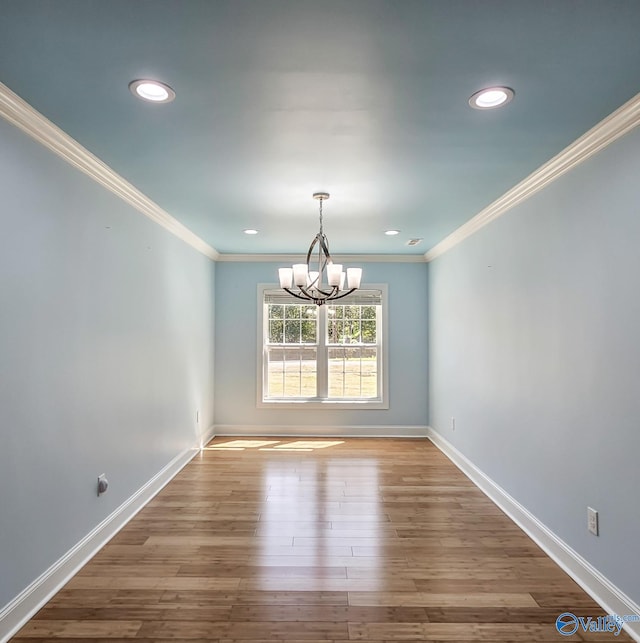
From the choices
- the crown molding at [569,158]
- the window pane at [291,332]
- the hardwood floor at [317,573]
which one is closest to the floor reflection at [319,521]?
the hardwood floor at [317,573]

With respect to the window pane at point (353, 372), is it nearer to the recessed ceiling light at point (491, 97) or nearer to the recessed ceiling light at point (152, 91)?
the recessed ceiling light at point (491, 97)

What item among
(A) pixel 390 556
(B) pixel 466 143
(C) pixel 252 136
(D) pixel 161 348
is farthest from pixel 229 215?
Answer: (A) pixel 390 556

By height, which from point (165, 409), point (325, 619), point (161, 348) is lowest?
point (325, 619)

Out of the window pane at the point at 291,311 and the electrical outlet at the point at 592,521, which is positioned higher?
the window pane at the point at 291,311

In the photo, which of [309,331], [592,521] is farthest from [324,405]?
[592,521]

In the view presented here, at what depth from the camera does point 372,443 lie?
18.9 ft

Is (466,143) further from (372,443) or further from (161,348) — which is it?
(372,443)

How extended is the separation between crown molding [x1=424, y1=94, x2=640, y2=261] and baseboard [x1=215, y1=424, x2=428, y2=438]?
3.00m

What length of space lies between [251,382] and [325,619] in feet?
13.5

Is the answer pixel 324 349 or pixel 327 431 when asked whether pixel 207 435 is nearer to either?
pixel 327 431

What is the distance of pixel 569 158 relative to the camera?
8.57 ft

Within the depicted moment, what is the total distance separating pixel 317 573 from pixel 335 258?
420 cm

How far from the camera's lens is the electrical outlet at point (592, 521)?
2379 mm

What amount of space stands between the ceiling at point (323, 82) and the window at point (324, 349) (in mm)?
3116
